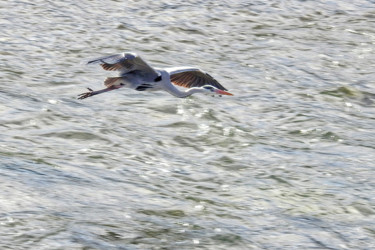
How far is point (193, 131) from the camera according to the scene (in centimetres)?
1493

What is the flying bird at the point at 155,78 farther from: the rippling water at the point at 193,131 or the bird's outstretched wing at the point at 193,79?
the rippling water at the point at 193,131

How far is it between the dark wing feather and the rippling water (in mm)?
850

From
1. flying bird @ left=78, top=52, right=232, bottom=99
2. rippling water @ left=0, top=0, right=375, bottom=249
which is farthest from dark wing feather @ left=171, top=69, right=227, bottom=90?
rippling water @ left=0, top=0, right=375, bottom=249

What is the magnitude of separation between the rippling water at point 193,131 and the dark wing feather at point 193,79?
0.85 metres

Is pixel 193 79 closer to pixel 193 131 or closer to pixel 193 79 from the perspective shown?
pixel 193 79

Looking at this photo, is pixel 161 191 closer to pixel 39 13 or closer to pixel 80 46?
pixel 80 46

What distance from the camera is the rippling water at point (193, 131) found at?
35.5ft

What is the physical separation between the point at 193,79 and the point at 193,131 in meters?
1.08

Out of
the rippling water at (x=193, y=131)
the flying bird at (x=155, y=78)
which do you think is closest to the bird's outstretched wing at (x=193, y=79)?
the flying bird at (x=155, y=78)

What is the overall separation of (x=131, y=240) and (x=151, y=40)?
9452mm

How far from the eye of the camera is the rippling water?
1081 cm

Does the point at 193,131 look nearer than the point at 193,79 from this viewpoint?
No

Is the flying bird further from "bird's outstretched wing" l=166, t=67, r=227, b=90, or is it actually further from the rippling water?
the rippling water

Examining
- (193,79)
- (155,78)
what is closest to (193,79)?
(193,79)
